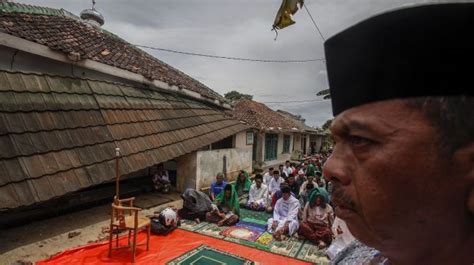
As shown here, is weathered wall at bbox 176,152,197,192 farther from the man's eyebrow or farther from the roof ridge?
the man's eyebrow

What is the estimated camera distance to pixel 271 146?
2042 centimetres

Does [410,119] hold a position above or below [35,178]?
above

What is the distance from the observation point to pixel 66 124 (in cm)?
546

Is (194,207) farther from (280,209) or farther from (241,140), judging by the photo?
(241,140)

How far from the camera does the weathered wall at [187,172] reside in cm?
968

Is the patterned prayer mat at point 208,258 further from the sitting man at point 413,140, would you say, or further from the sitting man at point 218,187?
the sitting man at point 413,140

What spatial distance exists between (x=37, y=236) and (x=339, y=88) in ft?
21.9

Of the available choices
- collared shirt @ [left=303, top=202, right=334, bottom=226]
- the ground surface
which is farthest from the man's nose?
collared shirt @ [left=303, top=202, right=334, bottom=226]

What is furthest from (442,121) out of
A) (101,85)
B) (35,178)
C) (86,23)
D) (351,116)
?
(86,23)

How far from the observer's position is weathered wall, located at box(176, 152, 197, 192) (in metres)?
9.68

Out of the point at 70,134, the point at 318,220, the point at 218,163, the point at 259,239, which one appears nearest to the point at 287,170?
the point at 218,163

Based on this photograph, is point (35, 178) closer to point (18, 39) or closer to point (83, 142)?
point (83, 142)

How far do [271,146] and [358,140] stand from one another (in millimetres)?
19981

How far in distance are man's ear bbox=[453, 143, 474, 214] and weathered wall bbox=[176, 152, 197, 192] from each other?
933 cm
